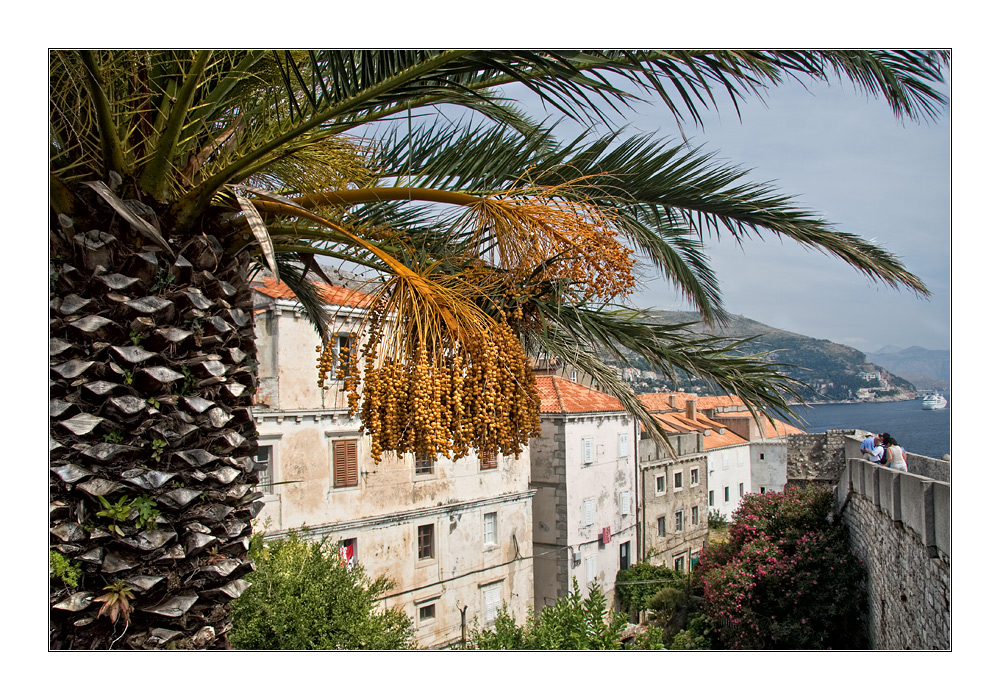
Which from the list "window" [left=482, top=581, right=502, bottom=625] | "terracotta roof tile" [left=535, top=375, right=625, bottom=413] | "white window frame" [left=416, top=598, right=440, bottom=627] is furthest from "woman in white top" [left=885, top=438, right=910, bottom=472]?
"white window frame" [left=416, top=598, right=440, bottom=627]

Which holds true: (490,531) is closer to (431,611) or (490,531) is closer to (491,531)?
(491,531)

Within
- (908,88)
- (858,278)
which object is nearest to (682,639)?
(858,278)

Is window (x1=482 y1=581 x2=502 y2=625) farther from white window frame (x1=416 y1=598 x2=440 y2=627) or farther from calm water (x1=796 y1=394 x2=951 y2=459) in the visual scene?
calm water (x1=796 y1=394 x2=951 y2=459)

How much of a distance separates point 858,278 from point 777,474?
134 centimetres

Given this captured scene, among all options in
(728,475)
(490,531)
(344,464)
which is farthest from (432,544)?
(728,475)

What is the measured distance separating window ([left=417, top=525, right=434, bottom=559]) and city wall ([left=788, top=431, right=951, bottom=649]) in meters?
2.11

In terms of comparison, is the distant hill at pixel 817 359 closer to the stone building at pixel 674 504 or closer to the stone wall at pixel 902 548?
the stone wall at pixel 902 548

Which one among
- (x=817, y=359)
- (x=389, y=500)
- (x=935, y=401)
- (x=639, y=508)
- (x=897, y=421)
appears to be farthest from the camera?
(x=389, y=500)

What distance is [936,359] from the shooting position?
105 inches

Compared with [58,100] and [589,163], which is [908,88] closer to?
[589,163]

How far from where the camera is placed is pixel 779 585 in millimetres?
3529

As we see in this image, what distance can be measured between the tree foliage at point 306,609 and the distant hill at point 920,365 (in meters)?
2.42

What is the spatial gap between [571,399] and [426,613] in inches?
61.2

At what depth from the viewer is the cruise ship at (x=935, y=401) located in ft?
8.56
